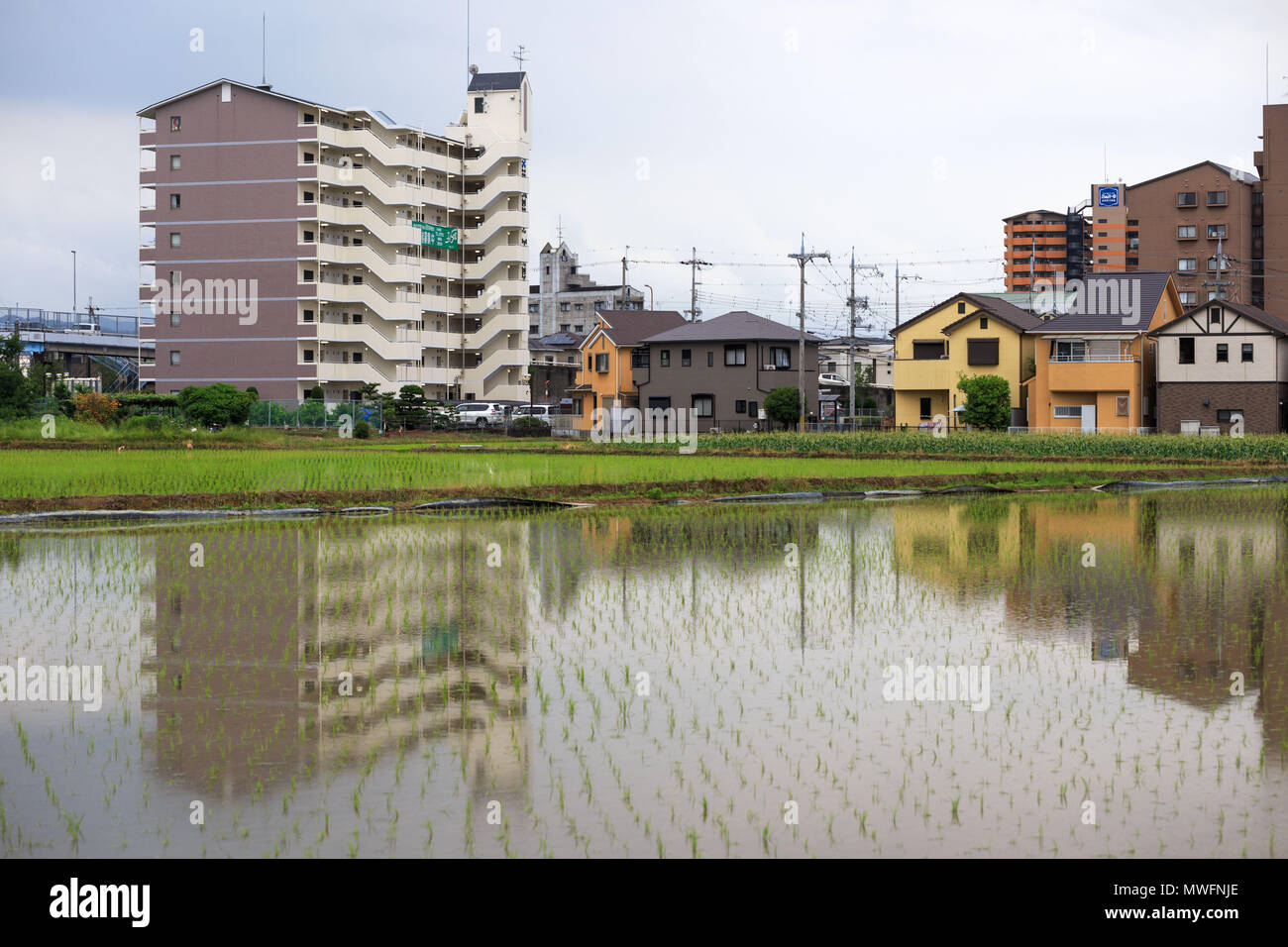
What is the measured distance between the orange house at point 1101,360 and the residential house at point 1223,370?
1.44 metres

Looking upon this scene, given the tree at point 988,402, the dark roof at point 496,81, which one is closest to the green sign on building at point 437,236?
the dark roof at point 496,81

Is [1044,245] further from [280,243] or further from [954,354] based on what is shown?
[280,243]

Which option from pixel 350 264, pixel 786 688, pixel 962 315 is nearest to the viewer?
pixel 786 688

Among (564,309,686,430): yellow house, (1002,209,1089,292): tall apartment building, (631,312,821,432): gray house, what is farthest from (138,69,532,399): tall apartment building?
(1002,209,1089,292): tall apartment building

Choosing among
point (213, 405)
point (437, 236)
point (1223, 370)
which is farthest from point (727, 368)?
point (213, 405)

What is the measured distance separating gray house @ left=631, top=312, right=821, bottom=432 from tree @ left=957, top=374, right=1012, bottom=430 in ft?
31.5

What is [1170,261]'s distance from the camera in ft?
266

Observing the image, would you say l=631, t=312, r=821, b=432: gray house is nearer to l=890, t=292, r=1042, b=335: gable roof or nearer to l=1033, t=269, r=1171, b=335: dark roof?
l=890, t=292, r=1042, b=335: gable roof

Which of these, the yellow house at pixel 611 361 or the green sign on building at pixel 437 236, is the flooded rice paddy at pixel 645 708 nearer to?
the yellow house at pixel 611 361

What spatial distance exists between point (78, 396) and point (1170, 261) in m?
66.8

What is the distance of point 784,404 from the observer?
56.0 metres
